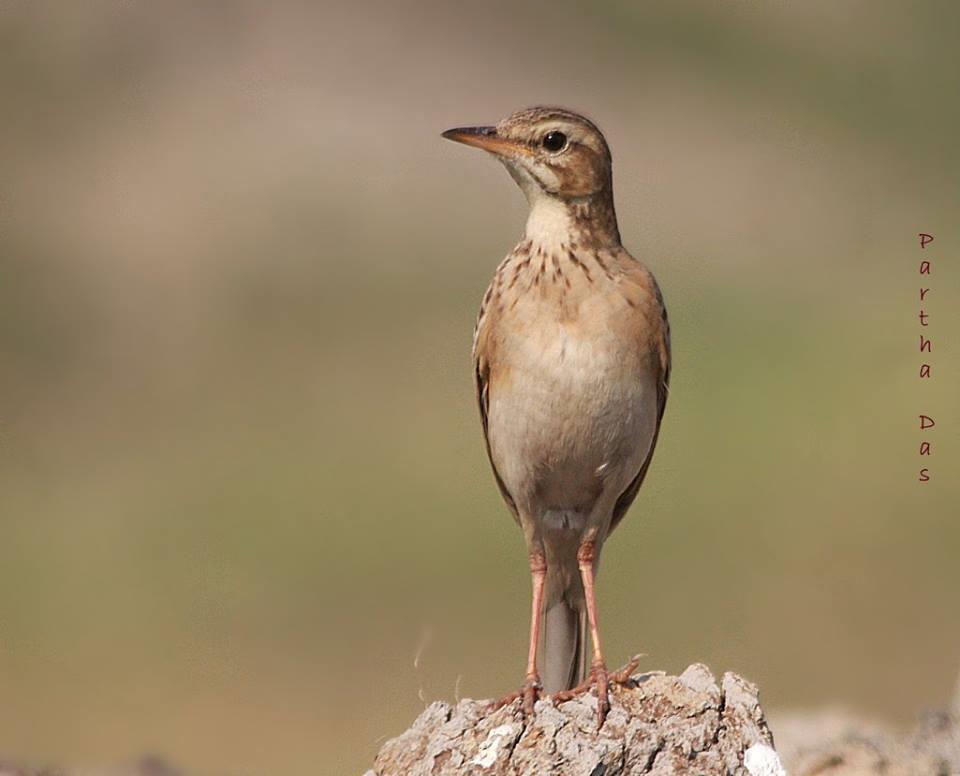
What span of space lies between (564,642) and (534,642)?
15.1 inches

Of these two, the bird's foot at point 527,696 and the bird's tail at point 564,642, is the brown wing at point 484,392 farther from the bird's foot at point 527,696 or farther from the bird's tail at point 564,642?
the bird's foot at point 527,696

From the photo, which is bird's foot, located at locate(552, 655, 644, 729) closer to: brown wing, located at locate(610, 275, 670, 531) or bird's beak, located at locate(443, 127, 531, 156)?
brown wing, located at locate(610, 275, 670, 531)

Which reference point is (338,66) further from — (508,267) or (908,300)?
(508,267)

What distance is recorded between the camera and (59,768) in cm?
996

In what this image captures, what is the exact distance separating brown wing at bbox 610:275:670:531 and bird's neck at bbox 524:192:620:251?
28cm

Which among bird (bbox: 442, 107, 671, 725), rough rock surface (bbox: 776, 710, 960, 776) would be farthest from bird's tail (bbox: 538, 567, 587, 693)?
rough rock surface (bbox: 776, 710, 960, 776)

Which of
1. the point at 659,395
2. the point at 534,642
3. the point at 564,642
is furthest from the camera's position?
the point at 564,642

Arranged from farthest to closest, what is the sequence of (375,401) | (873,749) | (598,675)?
1. (375,401)
2. (873,749)
3. (598,675)

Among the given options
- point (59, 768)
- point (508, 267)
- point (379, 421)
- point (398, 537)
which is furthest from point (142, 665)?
point (508, 267)

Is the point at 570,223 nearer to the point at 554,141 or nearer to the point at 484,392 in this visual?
the point at 554,141

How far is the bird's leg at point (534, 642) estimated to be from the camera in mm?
7969

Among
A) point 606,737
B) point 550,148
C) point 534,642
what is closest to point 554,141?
point 550,148

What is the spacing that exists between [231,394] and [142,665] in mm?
8130

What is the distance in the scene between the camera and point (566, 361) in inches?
334
